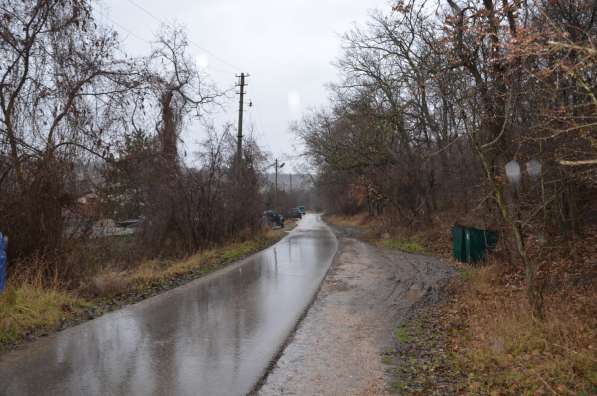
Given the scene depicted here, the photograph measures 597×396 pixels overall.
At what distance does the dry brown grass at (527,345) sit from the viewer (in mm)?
Result: 5285

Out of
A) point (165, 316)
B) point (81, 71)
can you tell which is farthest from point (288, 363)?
point (81, 71)

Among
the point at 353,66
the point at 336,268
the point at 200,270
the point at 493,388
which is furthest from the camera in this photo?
the point at 353,66

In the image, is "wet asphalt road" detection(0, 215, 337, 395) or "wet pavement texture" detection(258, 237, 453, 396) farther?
"wet pavement texture" detection(258, 237, 453, 396)

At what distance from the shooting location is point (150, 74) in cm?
1157

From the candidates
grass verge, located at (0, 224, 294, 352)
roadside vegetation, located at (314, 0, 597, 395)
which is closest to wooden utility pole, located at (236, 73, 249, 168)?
roadside vegetation, located at (314, 0, 597, 395)

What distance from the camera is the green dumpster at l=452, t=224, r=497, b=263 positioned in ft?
51.4

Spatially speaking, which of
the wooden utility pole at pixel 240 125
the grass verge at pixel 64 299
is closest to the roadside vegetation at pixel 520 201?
the grass verge at pixel 64 299

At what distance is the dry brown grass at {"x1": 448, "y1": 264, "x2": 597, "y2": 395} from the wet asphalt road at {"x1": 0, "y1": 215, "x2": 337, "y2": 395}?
243 centimetres

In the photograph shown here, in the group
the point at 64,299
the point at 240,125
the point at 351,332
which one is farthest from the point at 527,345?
the point at 240,125

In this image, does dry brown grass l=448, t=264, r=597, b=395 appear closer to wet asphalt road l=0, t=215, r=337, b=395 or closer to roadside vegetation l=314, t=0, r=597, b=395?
roadside vegetation l=314, t=0, r=597, b=395

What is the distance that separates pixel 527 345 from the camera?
629 cm

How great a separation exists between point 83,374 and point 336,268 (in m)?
10.9

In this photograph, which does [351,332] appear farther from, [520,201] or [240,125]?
[240,125]

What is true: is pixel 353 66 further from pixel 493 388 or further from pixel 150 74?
pixel 493 388
